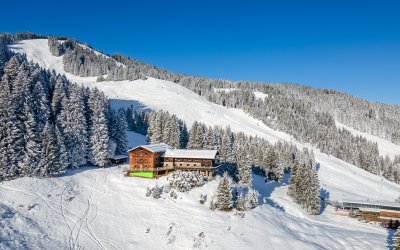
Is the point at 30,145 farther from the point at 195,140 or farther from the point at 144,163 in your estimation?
the point at 195,140

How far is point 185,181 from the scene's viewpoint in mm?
55938

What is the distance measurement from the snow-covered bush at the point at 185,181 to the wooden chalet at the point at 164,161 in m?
4.31

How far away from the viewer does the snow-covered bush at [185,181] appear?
181 ft

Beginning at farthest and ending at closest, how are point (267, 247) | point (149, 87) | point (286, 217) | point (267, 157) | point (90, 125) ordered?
point (149, 87), point (267, 157), point (90, 125), point (286, 217), point (267, 247)

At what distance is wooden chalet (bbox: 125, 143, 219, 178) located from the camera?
6188 cm

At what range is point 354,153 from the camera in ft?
502

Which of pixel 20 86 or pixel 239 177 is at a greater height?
pixel 20 86

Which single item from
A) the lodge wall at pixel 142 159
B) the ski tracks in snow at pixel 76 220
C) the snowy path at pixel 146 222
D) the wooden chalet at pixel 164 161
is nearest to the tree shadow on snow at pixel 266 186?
the snowy path at pixel 146 222

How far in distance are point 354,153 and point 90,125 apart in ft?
430

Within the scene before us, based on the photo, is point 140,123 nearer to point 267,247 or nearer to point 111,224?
point 111,224

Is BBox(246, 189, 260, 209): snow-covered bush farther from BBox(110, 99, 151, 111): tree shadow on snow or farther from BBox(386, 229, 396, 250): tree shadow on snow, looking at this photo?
BBox(110, 99, 151, 111): tree shadow on snow

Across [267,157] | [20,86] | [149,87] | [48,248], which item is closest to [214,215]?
[48,248]

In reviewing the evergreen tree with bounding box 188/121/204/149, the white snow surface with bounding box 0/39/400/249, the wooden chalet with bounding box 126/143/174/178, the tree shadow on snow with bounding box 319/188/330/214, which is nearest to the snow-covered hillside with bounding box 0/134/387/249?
the white snow surface with bounding box 0/39/400/249

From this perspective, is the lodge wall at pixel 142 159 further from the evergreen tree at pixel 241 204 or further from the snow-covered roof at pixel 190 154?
the evergreen tree at pixel 241 204
